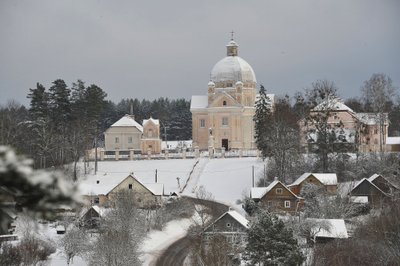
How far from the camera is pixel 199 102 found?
65.4m

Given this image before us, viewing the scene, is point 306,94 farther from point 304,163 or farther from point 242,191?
point 242,191

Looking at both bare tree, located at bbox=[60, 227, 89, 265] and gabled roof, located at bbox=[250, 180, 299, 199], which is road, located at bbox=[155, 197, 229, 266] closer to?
gabled roof, located at bbox=[250, 180, 299, 199]

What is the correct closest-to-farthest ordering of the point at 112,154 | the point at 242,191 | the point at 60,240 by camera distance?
the point at 60,240, the point at 242,191, the point at 112,154

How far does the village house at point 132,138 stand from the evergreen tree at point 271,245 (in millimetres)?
37737

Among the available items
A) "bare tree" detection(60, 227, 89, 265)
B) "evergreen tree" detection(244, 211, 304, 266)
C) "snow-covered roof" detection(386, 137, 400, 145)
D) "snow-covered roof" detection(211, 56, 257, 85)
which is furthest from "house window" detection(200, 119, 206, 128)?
"evergreen tree" detection(244, 211, 304, 266)

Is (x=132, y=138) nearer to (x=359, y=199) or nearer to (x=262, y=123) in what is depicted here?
(x=262, y=123)

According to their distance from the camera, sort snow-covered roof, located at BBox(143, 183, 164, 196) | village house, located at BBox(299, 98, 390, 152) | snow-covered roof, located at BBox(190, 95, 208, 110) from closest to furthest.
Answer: snow-covered roof, located at BBox(143, 183, 164, 196), village house, located at BBox(299, 98, 390, 152), snow-covered roof, located at BBox(190, 95, 208, 110)

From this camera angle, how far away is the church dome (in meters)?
64.4

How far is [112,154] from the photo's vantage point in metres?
62.0

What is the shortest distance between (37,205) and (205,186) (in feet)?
153

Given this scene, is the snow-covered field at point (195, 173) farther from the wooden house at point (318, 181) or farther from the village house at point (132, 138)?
the wooden house at point (318, 181)

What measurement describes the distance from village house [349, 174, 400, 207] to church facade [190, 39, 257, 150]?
23889 millimetres

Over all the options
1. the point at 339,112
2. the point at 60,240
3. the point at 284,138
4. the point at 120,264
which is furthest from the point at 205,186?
the point at 120,264

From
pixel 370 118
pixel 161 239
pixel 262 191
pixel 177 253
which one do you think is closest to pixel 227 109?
pixel 370 118
